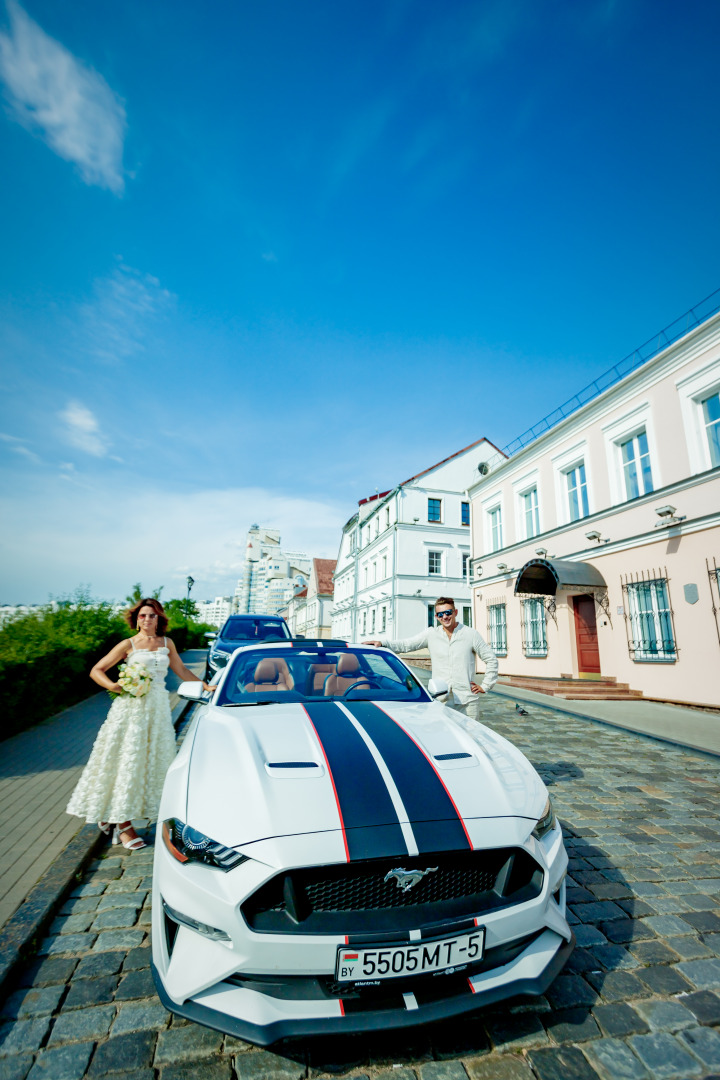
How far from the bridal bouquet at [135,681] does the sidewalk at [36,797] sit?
43.9 inches

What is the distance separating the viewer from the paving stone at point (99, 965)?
90.4 inches

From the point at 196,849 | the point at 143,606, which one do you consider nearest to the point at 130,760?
the point at 143,606

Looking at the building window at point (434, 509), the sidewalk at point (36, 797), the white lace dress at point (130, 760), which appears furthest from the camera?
the building window at point (434, 509)

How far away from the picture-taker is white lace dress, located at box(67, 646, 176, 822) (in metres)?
3.68

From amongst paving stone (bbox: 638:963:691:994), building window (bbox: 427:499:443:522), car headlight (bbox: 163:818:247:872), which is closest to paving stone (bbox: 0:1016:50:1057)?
car headlight (bbox: 163:818:247:872)

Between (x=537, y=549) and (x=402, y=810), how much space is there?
15.1 metres

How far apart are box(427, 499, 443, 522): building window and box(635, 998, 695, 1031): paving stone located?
29684mm

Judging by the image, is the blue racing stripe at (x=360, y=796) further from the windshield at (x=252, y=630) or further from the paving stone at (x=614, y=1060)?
the windshield at (x=252, y=630)

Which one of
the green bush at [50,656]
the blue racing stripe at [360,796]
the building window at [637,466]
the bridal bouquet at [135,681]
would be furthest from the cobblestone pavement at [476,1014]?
the building window at [637,466]

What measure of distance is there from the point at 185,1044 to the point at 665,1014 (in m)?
1.95

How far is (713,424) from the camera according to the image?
420 inches

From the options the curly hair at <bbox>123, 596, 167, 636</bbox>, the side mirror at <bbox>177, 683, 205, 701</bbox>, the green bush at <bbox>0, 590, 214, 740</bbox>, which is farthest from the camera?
the green bush at <bbox>0, 590, 214, 740</bbox>

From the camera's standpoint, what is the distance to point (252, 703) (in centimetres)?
325

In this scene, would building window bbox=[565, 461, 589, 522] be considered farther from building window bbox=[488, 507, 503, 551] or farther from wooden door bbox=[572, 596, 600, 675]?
building window bbox=[488, 507, 503, 551]
